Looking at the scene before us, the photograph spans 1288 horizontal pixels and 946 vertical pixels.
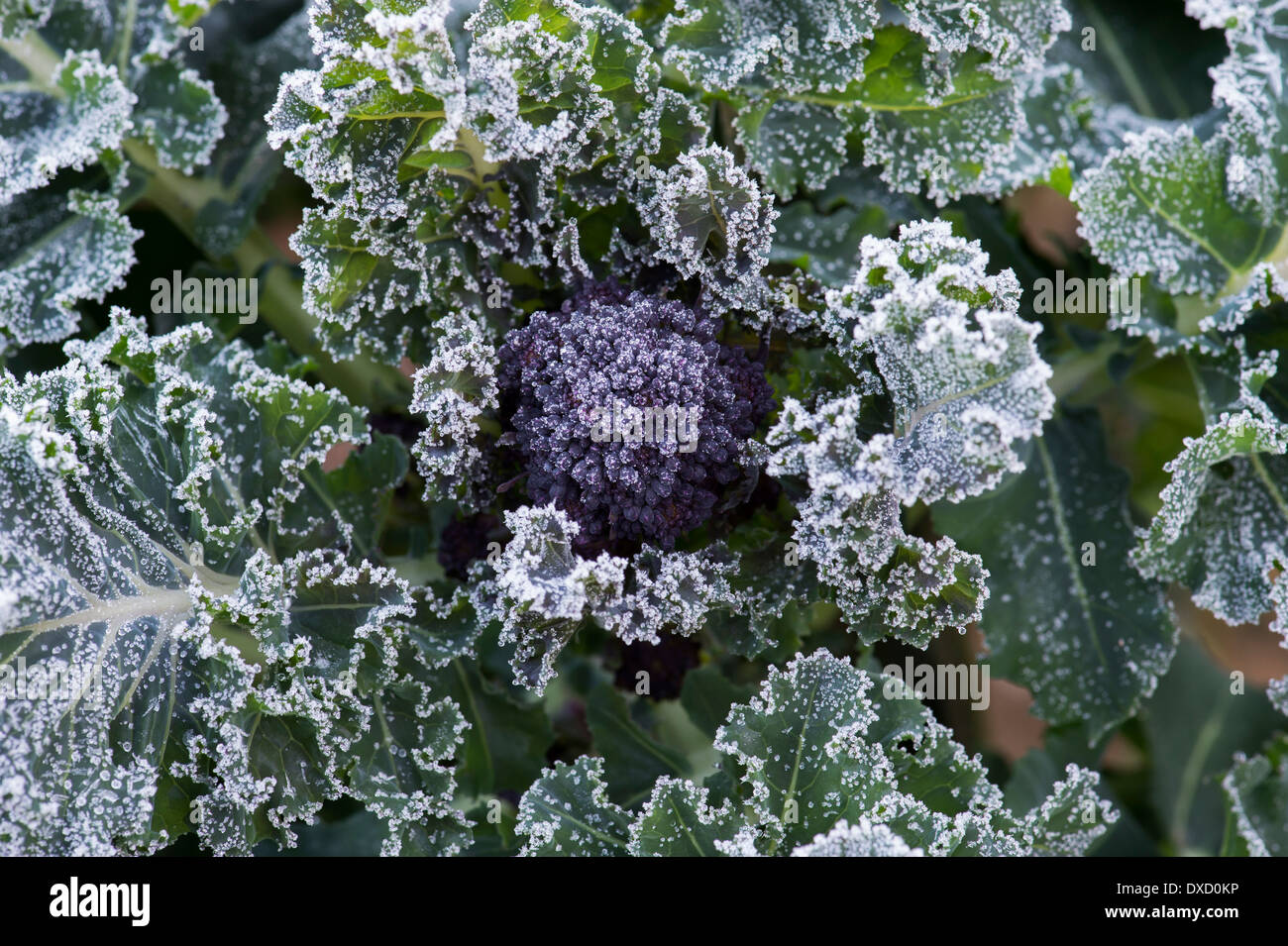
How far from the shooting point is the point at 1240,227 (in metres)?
1.07

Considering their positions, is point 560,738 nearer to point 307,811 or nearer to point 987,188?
point 307,811

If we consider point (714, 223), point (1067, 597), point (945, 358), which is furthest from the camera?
point (1067, 597)

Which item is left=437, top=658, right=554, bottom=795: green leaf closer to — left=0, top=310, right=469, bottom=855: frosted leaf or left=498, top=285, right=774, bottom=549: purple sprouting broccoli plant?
left=0, top=310, right=469, bottom=855: frosted leaf

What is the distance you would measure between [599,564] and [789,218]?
0.47 metres

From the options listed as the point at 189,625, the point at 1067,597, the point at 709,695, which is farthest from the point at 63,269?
the point at 1067,597

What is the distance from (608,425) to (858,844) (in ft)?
1.22

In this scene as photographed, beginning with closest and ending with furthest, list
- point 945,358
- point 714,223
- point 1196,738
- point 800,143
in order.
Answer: point 945,358 → point 714,223 → point 800,143 → point 1196,738

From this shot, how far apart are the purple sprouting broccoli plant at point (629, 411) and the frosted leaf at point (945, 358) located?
0.12m

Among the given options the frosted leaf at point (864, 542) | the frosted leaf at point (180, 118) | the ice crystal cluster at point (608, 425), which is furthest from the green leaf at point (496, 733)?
the frosted leaf at point (180, 118)

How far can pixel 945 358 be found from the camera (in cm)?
80

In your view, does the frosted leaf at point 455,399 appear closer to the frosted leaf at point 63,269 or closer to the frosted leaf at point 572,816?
the frosted leaf at point 572,816

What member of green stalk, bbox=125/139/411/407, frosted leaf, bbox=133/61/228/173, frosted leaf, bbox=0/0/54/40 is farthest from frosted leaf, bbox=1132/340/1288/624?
frosted leaf, bbox=0/0/54/40

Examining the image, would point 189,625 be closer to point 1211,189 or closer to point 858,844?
point 858,844
